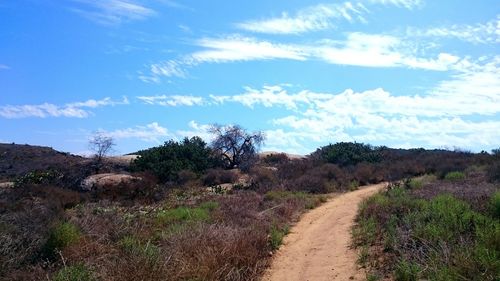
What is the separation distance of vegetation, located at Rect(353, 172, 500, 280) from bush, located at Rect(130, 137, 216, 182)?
17044 millimetres

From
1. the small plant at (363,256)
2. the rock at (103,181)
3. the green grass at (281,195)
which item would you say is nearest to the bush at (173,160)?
the rock at (103,181)

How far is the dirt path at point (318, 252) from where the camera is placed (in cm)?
1011

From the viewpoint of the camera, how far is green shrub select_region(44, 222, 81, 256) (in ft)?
33.5

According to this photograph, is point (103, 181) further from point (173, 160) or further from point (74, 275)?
point (74, 275)

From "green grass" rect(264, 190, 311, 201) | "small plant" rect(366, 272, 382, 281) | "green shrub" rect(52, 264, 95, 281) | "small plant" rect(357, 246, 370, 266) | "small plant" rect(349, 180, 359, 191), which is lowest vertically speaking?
"small plant" rect(366, 272, 382, 281)

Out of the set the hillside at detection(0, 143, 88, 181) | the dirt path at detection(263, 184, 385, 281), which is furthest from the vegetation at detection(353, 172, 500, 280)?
the hillside at detection(0, 143, 88, 181)

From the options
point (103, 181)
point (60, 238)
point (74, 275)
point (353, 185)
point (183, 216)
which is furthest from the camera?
point (353, 185)

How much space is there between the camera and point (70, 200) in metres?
20.3

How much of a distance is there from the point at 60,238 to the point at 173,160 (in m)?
21.0

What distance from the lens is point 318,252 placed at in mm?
11930

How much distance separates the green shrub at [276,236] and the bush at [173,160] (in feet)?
50.4

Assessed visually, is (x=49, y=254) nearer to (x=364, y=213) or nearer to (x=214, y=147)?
(x=364, y=213)

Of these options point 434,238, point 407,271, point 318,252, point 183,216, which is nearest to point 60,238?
point 183,216

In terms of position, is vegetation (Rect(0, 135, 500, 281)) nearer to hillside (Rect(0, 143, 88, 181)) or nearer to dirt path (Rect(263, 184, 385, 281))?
dirt path (Rect(263, 184, 385, 281))
